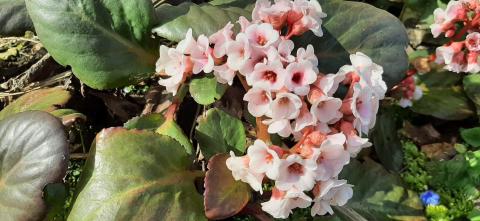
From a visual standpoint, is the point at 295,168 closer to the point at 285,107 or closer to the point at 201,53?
the point at 285,107

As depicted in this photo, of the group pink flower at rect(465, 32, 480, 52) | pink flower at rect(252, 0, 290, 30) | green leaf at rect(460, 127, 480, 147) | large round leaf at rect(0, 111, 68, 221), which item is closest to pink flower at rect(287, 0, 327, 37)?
pink flower at rect(252, 0, 290, 30)

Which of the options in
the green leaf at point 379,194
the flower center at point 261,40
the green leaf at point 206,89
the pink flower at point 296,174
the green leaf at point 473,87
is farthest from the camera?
the green leaf at point 473,87

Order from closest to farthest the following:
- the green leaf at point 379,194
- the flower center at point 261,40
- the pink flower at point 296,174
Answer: the pink flower at point 296,174 → the flower center at point 261,40 → the green leaf at point 379,194

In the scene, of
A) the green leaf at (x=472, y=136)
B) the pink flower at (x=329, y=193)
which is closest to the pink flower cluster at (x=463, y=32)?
the green leaf at (x=472, y=136)

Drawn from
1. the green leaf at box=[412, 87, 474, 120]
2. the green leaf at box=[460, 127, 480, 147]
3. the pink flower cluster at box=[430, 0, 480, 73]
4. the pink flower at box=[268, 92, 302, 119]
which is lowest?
the green leaf at box=[412, 87, 474, 120]

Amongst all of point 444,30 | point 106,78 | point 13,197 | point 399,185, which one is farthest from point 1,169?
point 444,30

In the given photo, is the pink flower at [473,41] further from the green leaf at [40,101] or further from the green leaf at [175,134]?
the green leaf at [40,101]

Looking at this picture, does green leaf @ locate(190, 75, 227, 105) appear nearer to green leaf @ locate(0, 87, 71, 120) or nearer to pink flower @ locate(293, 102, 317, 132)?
pink flower @ locate(293, 102, 317, 132)

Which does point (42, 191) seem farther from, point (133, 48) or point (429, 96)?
point (429, 96)
